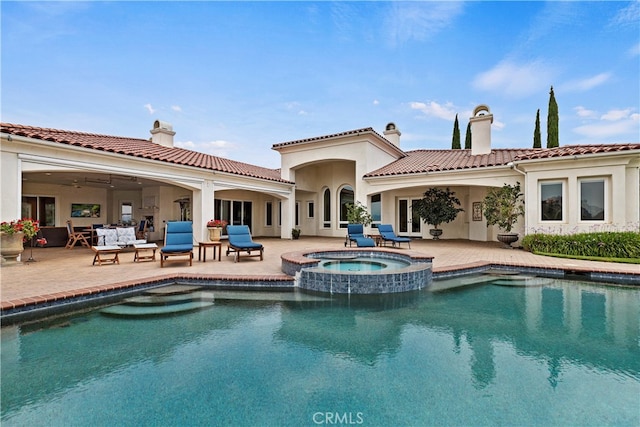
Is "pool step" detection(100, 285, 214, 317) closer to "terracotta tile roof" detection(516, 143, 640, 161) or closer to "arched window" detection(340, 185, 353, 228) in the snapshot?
"terracotta tile roof" detection(516, 143, 640, 161)

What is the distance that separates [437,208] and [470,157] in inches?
132

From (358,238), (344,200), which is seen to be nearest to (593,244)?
(358,238)

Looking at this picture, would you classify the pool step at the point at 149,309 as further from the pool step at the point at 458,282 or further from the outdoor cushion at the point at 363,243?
the outdoor cushion at the point at 363,243

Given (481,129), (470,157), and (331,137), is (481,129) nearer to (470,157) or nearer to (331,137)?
(470,157)

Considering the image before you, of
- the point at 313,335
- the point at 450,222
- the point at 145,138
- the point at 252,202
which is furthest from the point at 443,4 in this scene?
the point at 145,138

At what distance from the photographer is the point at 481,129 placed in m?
16.4

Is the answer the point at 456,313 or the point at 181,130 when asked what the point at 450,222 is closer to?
the point at 456,313

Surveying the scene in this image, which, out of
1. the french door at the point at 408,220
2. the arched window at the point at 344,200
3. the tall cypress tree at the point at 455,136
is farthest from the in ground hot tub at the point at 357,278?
the tall cypress tree at the point at 455,136

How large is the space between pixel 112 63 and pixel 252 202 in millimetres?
9864

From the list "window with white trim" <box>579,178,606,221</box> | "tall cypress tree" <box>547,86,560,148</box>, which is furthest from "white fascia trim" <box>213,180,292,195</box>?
"tall cypress tree" <box>547,86,560,148</box>

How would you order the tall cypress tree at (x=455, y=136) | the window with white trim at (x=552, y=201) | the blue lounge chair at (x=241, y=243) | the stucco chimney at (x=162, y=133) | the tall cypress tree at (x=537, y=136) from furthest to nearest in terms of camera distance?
1. the tall cypress tree at (x=455, y=136)
2. the tall cypress tree at (x=537, y=136)
3. the stucco chimney at (x=162, y=133)
4. the window with white trim at (x=552, y=201)
5. the blue lounge chair at (x=241, y=243)

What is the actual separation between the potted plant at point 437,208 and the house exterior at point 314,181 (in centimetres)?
80

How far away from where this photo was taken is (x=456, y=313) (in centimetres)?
530

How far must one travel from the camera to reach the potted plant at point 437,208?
16.2m
